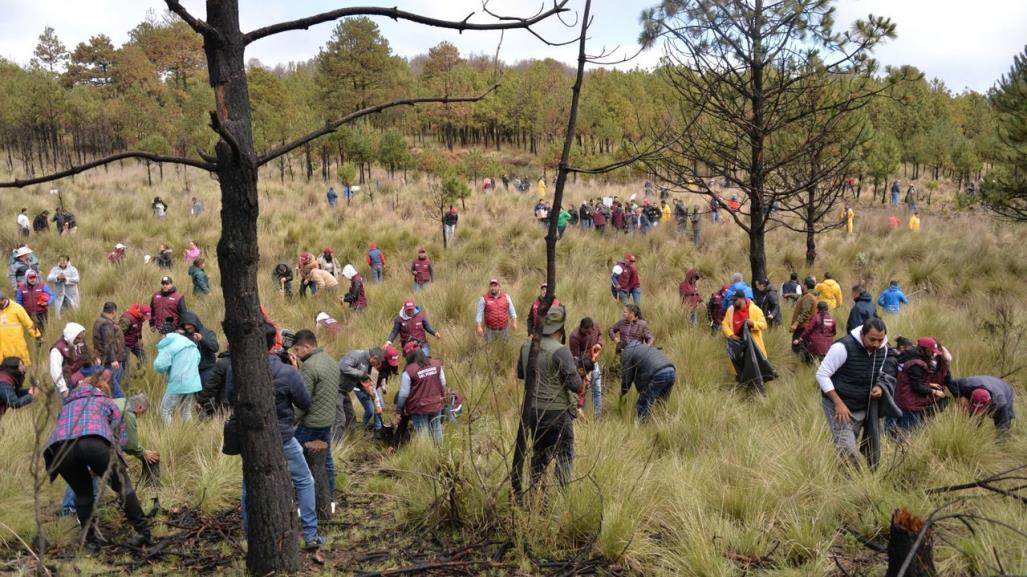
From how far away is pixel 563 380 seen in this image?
217 inches

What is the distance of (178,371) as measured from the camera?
25.6 feet

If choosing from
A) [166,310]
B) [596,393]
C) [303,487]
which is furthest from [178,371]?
[596,393]

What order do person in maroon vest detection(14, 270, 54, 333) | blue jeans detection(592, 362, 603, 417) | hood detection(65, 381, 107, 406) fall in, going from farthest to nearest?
person in maroon vest detection(14, 270, 54, 333) → blue jeans detection(592, 362, 603, 417) → hood detection(65, 381, 107, 406)

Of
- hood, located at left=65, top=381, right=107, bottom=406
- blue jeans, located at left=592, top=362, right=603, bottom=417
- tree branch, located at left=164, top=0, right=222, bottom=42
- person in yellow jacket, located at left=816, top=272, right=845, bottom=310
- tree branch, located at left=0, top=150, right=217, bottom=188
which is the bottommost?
blue jeans, located at left=592, top=362, right=603, bottom=417

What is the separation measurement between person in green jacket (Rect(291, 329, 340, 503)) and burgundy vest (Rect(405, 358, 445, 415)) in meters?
1.54

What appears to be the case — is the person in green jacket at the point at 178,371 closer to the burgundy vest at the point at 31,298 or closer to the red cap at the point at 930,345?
the burgundy vest at the point at 31,298

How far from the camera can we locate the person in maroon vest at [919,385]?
22.2ft

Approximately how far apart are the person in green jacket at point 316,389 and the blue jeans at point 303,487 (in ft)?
1.50

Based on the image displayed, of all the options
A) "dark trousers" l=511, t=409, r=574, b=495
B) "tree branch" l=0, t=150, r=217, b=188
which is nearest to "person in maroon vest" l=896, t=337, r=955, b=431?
"dark trousers" l=511, t=409, r=574, b=495

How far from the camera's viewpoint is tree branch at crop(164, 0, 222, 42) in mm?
2893

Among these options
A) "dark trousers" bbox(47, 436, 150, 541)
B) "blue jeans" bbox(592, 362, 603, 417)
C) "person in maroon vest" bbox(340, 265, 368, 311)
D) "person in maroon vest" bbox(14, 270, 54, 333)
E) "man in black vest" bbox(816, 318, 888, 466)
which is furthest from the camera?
"person in maroon vest" bbox(340, 265, 368, 311)

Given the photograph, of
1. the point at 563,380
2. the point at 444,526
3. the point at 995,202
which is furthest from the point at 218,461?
the point at 995,202

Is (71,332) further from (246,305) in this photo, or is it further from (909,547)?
(909,547)

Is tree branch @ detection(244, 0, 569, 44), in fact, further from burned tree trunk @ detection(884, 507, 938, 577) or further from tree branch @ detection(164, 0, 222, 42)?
burned tree trunk @ detection(884, 507, 938, 577)
